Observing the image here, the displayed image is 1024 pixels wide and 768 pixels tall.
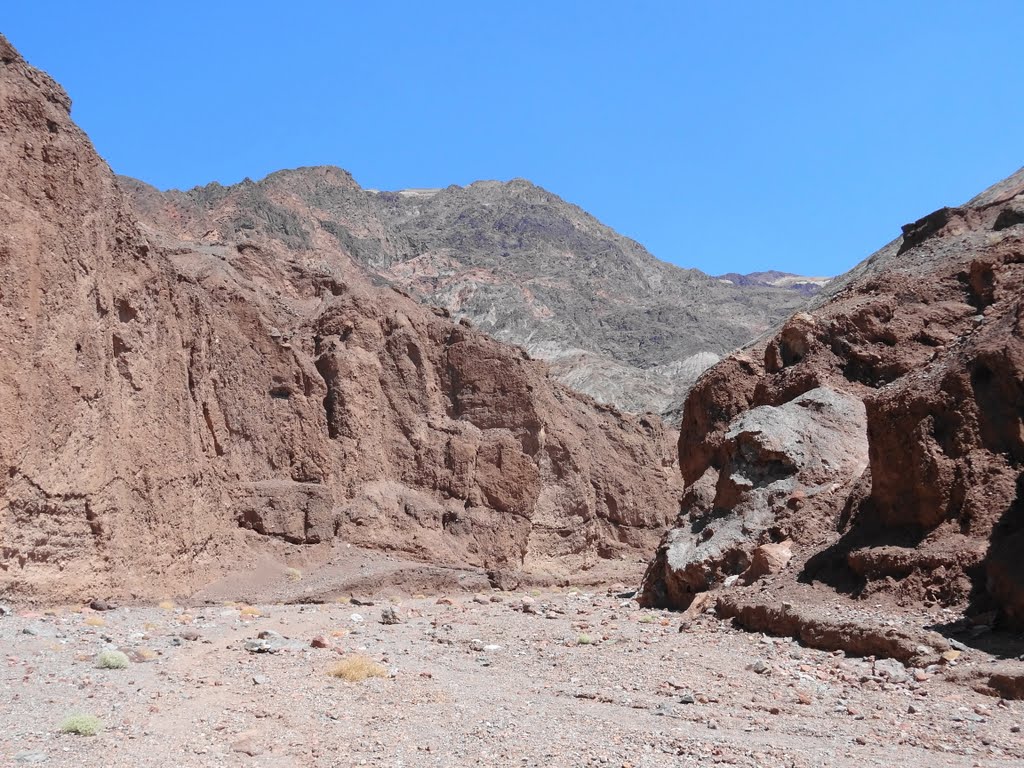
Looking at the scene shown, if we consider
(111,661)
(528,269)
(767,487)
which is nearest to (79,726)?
(111,661)

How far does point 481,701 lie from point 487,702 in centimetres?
8

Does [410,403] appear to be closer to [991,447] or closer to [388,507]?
[388,507]

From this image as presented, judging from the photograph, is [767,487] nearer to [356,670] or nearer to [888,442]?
[888,442]

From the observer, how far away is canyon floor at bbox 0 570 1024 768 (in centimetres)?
765

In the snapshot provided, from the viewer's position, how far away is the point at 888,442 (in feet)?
43.8

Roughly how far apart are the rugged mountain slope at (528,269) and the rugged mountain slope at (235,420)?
88.0 ft

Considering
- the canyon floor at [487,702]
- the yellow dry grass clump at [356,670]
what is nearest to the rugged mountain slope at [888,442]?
the canyon floor at [487,702]

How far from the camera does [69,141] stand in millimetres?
18750

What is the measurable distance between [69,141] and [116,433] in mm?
5758

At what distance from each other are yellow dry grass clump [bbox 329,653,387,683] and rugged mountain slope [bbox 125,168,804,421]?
50432 millimetres

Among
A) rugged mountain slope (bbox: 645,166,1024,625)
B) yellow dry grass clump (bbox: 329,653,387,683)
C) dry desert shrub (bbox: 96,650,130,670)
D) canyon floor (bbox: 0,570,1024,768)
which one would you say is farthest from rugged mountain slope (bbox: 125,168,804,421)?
yellow dry grass clump (bbox: 329,653,387,683)

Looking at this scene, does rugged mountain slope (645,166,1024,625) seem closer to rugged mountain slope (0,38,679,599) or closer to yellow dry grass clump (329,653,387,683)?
yellow dry grass clump (329,653,387,683)

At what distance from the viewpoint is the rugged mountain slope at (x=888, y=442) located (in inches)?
467

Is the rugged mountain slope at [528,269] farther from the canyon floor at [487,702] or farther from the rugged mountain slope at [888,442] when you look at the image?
the canyon floor at [487,702]
